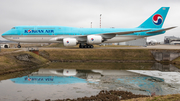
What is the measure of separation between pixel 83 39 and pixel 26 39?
34.4 feet

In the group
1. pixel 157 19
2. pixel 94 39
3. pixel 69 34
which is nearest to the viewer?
pixel 94 39

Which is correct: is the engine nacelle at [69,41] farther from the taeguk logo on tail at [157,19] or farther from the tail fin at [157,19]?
the taeguk logo on tail at [157,19]

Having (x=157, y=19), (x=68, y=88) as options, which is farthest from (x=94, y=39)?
(x=68, y=88)

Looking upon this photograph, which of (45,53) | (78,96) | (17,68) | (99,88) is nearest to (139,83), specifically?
(99,88)

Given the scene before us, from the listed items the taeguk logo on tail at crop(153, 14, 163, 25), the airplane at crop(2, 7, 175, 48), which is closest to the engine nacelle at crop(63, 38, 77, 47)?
the airplane at crop(2, 7, 175, 48)

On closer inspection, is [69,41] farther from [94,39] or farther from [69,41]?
[94,39]

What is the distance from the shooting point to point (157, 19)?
3309 cm

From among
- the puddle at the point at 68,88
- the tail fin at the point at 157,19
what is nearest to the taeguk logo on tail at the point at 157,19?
the tail fin at the point at 157,19

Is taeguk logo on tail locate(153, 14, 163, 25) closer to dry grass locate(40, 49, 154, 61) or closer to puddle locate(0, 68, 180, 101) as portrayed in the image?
dry grass locate(40, 49, 154, 61)

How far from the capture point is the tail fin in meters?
32.7

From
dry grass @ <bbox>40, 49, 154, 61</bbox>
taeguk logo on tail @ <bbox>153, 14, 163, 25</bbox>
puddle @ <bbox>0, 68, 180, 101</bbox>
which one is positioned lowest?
puddle @ <bbox>0, 68, 180, 101</bbox>

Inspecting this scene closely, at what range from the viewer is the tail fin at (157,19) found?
107 feet

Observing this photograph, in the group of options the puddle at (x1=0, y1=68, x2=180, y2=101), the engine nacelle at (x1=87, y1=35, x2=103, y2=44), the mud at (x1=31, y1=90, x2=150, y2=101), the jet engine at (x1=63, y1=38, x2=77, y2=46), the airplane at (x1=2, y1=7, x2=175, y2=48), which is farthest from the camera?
the airplane at (x1=2, y1=7, x2=175, y2=48)

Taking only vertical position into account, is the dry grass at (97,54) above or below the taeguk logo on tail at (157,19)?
below
